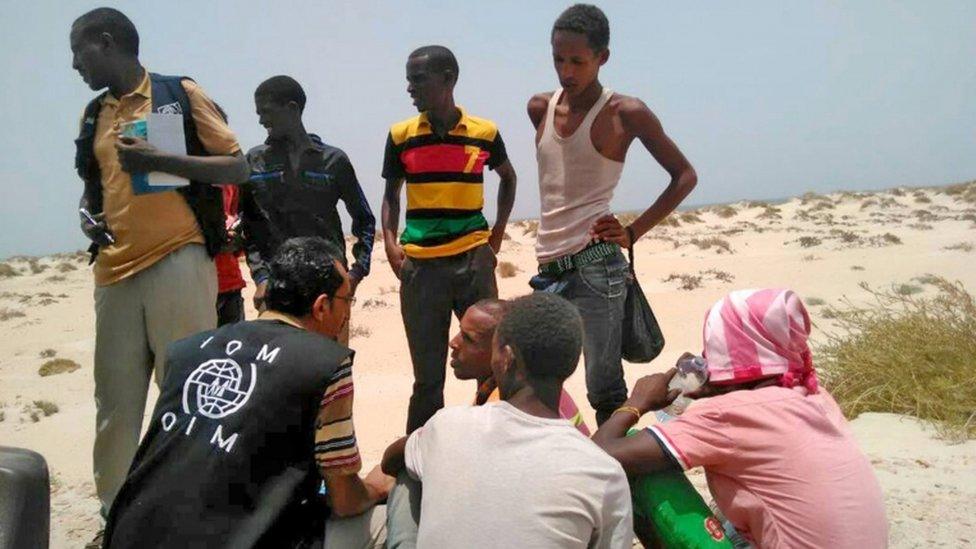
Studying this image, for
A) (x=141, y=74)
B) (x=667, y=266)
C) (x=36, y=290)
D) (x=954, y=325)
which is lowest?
(x=36, y=290)

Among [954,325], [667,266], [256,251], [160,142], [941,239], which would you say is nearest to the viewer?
[160,142]

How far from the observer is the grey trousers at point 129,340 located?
3.07 m

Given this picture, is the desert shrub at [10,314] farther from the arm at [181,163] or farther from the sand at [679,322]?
the arm at [181,163]

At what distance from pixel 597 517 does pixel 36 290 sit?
67.4ft

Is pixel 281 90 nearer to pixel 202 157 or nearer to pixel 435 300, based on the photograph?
pixel 202 157

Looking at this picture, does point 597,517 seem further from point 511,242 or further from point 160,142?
point 511,242

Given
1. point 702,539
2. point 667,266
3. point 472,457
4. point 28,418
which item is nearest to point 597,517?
point 472,457


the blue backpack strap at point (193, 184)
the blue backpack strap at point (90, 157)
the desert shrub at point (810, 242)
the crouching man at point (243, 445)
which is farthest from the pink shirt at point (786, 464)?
the desert shrub at point (810, 242)

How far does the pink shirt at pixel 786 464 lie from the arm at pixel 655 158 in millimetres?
1117

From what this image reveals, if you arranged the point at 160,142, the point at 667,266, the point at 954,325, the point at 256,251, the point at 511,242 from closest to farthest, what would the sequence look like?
the point at 160,142, the point at 256,251, the point at 954,325, the point at 667,266, the point at 511,242

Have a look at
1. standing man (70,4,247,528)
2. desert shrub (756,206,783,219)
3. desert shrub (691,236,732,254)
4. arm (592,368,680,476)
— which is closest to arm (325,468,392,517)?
arm (592,368,680,476)

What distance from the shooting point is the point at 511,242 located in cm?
2131

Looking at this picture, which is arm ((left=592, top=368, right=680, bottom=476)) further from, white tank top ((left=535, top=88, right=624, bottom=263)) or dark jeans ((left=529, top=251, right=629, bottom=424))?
white tank top ((left=535, top=88, right=624, bottom=263))

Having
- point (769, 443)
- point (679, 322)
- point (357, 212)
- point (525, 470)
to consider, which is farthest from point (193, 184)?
point (679, 322)
